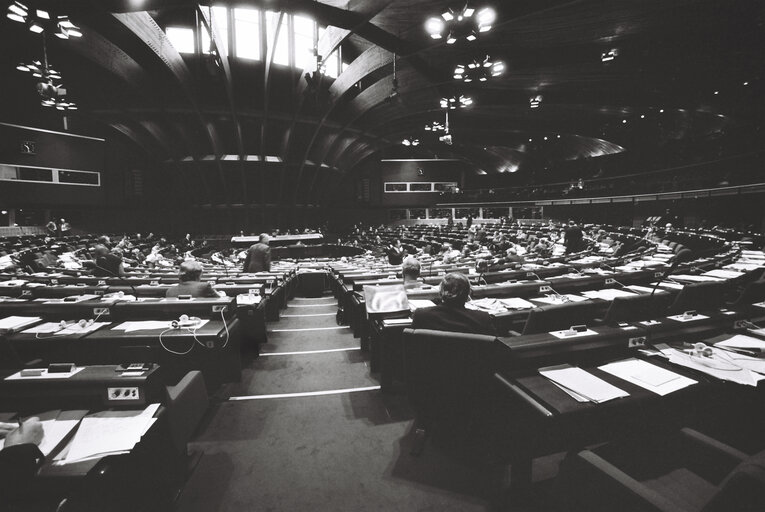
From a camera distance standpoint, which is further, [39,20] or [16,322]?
[39,20]

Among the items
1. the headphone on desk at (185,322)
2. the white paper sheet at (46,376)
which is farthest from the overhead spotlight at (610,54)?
the white paper sheet at (46,376)

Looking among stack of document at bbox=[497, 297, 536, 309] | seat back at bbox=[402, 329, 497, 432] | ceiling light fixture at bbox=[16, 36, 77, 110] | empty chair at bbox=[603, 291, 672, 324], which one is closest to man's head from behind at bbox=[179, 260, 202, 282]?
seat back at bbox=[402, 329, 497, 432]

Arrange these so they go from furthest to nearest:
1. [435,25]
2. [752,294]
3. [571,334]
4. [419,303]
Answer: [435,25] < [419,303] < [752,294] < [571,334]

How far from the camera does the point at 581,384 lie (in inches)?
83.0

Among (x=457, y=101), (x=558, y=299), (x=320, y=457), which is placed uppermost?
(x=457, y=101)

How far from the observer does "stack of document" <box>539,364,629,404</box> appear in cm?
194

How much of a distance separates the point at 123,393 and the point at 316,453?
5.36 ft

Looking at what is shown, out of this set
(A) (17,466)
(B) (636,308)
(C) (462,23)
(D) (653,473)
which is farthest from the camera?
(C) (462,23)

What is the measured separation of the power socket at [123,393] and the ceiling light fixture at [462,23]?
9.54 meters

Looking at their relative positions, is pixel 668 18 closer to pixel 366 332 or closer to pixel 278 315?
pixel 366 332

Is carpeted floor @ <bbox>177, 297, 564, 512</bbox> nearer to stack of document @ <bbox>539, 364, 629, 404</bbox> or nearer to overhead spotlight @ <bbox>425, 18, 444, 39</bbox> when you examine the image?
stack of document @ <bbox>539, 364, 629, 404</bbox>

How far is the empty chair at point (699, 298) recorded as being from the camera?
3194 mm

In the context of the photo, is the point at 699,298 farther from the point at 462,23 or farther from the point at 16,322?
the point at 462,23

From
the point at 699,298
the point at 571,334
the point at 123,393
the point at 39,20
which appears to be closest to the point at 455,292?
the point at 571,334
